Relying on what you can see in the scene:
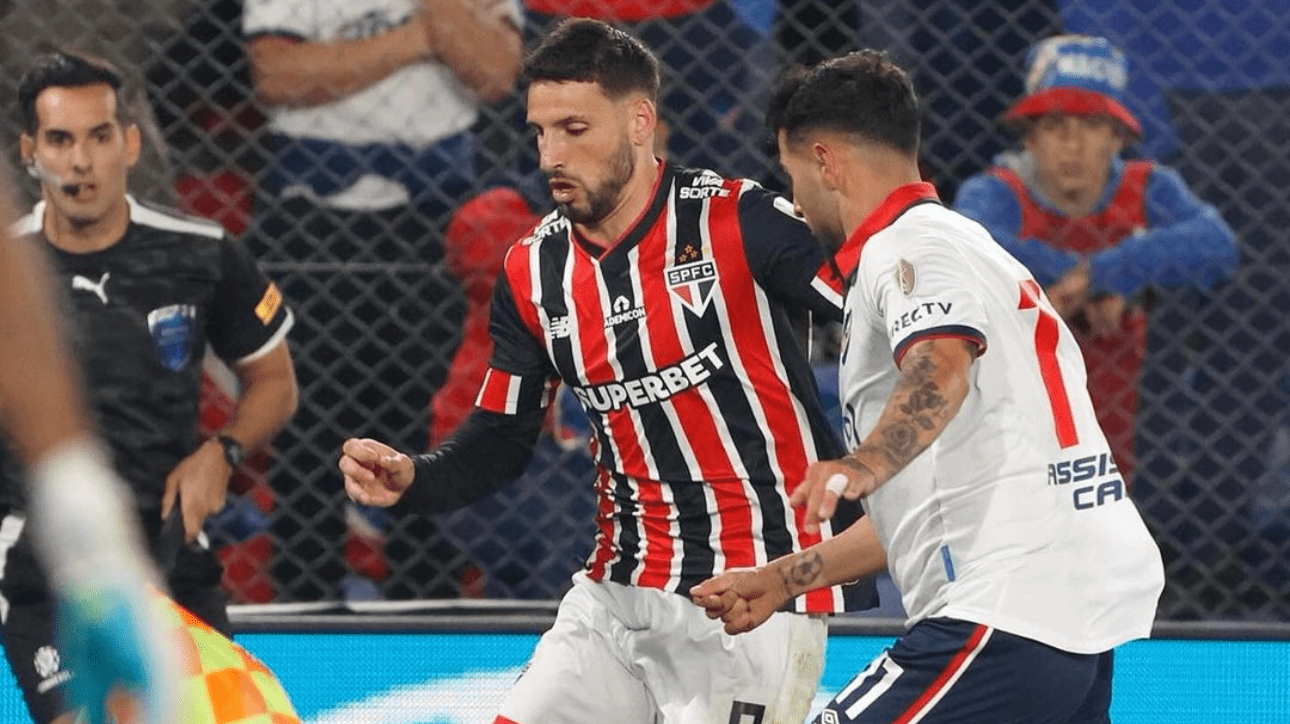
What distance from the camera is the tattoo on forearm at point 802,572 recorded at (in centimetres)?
319

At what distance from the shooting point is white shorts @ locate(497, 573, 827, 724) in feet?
11.7

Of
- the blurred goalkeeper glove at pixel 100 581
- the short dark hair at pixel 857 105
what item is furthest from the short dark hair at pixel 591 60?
the blurred goalkeeper glove at pixel 100 581

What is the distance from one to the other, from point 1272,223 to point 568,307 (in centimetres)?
234

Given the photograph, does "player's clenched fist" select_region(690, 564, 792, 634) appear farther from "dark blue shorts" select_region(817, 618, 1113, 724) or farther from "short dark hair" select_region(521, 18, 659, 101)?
"short dark hair" select_region(521, 18, 659, 101)

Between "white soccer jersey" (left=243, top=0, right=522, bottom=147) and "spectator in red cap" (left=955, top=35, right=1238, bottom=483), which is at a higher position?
"white soccer jersey" (left=243, top=0, right=522, bottom=147)

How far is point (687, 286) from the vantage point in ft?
11.9

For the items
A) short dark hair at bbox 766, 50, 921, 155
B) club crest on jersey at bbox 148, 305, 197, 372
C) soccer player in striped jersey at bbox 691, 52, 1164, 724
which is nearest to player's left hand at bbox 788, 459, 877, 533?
soccer player in striped jersey at bbox 691, 52, 1164, 724

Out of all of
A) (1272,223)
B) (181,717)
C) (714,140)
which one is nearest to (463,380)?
(714,140)

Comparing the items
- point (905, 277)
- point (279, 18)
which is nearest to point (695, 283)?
point (905, 277)

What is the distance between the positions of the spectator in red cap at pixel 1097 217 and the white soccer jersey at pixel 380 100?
4.15 feet

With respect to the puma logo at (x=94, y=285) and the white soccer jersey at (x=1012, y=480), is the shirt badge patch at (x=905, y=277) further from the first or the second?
the puma logo at (x=94, y=285)

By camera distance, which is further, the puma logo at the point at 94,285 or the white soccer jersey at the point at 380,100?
the white soccer jersey at the point at 380,100

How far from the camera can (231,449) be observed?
4.32 metres

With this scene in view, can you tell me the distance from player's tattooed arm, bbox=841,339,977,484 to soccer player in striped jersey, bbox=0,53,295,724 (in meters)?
1.85
